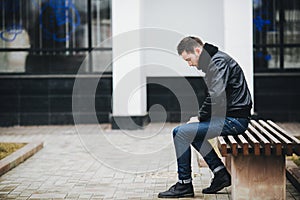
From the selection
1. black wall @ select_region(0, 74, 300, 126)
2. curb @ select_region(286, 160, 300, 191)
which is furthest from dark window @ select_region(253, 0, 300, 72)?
curb @ select_region(286, 160, 300, 191)

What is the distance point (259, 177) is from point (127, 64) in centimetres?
698

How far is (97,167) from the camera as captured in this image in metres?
9.30

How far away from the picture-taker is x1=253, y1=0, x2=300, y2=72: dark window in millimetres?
14000

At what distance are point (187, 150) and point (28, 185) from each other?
7.02 feet

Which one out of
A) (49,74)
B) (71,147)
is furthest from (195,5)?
(71,147)

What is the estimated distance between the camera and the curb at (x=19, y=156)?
8859 millimetres

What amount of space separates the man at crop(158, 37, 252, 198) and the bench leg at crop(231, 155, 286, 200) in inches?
21.3

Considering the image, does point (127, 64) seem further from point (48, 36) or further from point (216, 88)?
point (216, 88)

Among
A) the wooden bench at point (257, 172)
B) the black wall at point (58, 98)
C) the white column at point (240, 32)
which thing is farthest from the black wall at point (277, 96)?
the wooden bench at point (257, 172)

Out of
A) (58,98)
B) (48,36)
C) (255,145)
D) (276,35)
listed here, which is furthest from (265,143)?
(48,36)

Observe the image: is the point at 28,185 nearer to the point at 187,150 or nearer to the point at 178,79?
the point at 187,150

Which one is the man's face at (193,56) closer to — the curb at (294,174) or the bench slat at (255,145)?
the bench slat at (255,145)

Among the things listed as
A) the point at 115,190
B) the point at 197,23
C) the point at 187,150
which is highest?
the point at 197,23

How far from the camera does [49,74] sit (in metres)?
14.1
